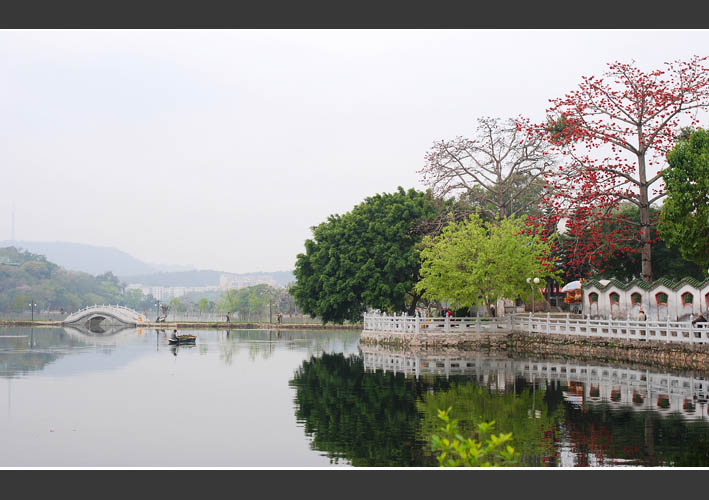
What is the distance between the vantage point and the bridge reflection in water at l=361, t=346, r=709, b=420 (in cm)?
1831

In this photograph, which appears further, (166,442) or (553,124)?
(553,124)

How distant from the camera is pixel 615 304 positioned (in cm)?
3309

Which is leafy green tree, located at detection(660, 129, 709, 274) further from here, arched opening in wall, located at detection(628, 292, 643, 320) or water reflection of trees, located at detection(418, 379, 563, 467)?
water reflection of trees, located at detection(418, 379, 563, 467)

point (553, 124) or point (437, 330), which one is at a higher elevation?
point (553, 124)

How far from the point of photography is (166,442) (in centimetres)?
1493

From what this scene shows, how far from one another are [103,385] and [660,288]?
21655 mm

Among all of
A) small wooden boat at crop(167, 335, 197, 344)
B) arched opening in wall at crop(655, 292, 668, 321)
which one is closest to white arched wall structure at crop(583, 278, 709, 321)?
arched opening in wall at crop(655, 292, 668, 321)

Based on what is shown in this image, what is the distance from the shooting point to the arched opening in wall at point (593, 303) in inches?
1363

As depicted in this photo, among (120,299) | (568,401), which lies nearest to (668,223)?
(568,401)

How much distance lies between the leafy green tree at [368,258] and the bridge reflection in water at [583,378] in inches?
348

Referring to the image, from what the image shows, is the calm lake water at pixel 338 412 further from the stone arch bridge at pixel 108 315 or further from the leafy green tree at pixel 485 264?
the stone arch bridge at pixel 108 315

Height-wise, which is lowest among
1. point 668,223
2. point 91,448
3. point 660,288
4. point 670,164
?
point 91,448

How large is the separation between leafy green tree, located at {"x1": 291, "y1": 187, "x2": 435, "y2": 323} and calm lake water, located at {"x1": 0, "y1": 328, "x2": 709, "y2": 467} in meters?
11.7

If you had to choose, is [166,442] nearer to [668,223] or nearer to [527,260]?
[668,223]
